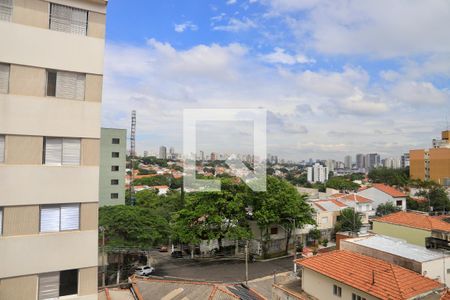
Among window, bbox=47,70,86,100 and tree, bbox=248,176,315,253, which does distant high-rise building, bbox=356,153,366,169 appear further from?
window, bbox=47,70,86,100

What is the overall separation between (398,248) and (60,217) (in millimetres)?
12215

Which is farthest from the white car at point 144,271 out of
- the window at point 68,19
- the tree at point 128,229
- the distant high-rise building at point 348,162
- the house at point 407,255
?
the distant high-rise building at point 348,162

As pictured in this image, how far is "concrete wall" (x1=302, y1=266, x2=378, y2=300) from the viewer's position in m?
9.30

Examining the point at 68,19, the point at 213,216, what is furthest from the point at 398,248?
the point at 68,19

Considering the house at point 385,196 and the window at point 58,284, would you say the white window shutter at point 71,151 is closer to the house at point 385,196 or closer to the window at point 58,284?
the window at point 58,284

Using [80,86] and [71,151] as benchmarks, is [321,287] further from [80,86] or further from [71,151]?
[80,86]

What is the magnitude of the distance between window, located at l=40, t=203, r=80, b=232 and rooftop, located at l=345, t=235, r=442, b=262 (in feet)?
35.6

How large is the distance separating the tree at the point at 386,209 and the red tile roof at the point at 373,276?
24275 mm

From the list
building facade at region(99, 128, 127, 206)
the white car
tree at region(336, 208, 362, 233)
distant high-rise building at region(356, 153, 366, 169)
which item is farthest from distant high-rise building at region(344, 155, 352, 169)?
the white car

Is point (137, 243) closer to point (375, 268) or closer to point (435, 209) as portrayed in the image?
point (375, 268)

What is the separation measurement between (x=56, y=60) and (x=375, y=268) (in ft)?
33.7

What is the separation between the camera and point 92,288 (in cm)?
493

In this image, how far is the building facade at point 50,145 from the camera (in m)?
4.40

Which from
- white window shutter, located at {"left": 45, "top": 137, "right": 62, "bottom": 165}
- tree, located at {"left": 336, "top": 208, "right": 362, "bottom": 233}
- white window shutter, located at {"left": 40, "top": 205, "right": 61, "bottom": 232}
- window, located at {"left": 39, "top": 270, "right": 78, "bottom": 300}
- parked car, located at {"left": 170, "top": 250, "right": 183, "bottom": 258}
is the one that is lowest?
parked car, located at {"left": 170, "top": 250, "right": 183, "bottom": 258}
